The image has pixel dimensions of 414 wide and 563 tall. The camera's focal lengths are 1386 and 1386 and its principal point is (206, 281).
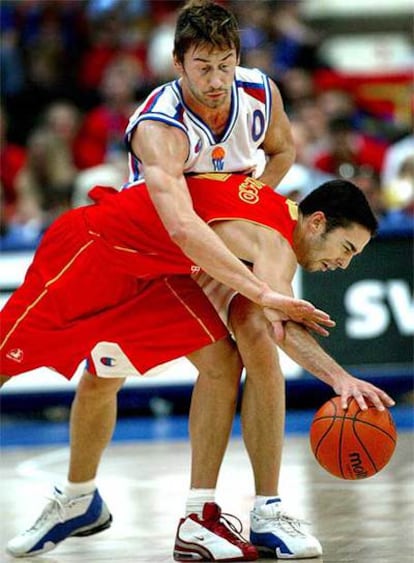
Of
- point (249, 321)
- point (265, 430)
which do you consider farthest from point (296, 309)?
point (265, 430)

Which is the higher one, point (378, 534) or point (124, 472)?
point (378, 534)

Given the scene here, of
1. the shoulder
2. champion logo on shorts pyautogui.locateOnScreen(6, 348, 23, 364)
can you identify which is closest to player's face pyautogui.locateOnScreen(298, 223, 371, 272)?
the shoulder

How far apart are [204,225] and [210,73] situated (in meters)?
0.56

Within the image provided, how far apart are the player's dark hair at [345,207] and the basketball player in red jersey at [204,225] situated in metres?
0.41

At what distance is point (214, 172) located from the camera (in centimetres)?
515

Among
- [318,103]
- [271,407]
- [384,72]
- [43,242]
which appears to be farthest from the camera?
[384,72]

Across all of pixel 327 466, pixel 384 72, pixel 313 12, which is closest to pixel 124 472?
pixel 327 466

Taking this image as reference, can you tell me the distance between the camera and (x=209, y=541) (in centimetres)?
500

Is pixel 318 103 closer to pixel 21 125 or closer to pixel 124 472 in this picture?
pixel 21 125

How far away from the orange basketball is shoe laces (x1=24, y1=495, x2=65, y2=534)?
1.25 m

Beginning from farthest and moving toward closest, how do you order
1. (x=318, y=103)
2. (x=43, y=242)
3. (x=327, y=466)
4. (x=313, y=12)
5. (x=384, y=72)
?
(x=313, y=12), (x=384, y=72), (x=318, y=103), (x=43, y=242), (x=327, y=466)

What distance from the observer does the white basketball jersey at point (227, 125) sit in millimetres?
5023

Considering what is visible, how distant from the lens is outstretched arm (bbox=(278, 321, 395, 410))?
4.59 meters

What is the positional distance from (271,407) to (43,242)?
1.14 meters
